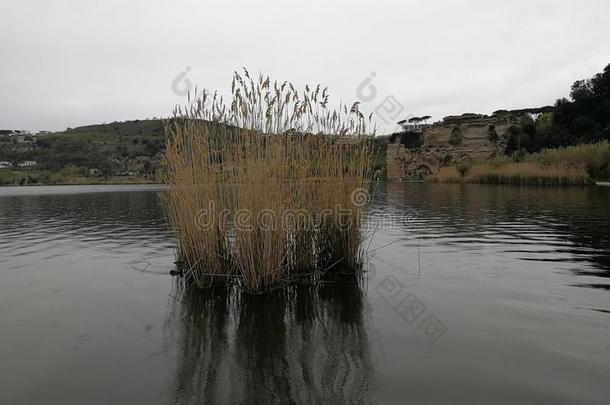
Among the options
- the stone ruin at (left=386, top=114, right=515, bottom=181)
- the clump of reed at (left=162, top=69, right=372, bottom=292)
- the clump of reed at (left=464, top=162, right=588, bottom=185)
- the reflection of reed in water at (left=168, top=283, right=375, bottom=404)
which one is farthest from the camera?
the stone ruin at (left=386, top=114, right=515, bottom=181)

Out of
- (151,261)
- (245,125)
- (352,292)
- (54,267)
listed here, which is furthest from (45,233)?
(352,292)

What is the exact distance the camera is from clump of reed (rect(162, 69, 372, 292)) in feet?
14.7

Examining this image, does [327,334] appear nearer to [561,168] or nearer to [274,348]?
[274,348]

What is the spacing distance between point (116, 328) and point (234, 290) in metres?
1.44

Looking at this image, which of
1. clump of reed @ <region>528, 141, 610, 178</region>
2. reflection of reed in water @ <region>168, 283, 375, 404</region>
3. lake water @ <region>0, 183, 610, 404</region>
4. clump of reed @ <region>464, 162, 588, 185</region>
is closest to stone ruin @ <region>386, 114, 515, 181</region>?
clump of reed @ <region>464, 162, 588, 185</region>

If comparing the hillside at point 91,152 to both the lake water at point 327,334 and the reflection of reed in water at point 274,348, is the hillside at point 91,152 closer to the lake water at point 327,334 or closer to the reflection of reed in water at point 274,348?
the lake water at point 327,334

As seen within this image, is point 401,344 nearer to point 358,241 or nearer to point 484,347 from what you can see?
point 484,347

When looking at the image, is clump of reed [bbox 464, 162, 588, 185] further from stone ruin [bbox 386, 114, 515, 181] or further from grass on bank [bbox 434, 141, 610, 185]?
stone ruin [bbox 386, 114, 515, 181]

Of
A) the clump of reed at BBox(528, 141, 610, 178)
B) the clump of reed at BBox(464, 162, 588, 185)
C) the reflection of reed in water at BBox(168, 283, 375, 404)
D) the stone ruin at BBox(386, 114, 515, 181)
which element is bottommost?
the reflection of reed in water at BBox(168, 283, 375, 404)

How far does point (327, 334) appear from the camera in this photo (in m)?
3.55

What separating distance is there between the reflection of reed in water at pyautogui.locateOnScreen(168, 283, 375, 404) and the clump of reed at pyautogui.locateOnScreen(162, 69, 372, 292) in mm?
488

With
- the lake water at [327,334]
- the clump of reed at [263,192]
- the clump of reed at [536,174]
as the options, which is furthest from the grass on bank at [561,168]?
the clump of reed at [263,192]

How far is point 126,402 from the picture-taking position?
2506mm

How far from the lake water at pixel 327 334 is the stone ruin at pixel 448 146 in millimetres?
41557
